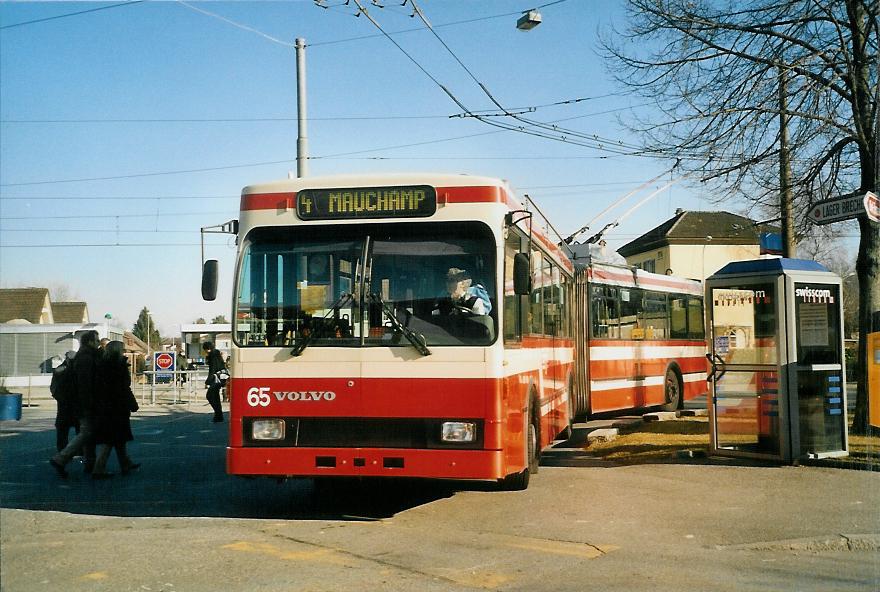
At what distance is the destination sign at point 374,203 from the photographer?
9.05 m

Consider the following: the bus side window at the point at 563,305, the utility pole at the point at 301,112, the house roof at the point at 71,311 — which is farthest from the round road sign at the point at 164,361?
the house roof at the point at 71,311

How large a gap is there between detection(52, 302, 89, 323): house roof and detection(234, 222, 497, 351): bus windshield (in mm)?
75959

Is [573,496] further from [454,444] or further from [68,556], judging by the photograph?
[68,556]

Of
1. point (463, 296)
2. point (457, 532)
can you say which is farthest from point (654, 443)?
point (463, 296)

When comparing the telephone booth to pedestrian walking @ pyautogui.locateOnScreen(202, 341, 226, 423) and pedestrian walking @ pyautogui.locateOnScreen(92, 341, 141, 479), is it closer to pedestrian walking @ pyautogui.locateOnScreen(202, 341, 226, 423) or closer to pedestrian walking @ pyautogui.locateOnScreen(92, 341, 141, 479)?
pedestrian walking @ pyautogui.locateOnScreen(92, 341, 141, 479)

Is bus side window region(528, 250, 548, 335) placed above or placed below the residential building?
below

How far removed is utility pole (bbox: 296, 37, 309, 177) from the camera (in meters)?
19.6

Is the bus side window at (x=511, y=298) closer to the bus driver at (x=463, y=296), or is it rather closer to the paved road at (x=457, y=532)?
the bus driver at (x=463, y=296)

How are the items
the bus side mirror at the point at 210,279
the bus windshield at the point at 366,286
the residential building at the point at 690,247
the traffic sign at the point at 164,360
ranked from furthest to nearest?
the residential building at the point at 690,247 → the traffic sign at the point at 164,360 → the bus side mirror at the point at 210,279 → the bus windshield at the point at 366,286

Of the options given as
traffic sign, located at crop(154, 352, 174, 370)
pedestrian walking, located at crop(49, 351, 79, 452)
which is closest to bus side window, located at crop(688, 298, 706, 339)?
pedestrian walking, located at crop(49, 351, 79, 452)

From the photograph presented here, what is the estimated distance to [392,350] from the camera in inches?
348

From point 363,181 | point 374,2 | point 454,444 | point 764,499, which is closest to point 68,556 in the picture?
point 454,444

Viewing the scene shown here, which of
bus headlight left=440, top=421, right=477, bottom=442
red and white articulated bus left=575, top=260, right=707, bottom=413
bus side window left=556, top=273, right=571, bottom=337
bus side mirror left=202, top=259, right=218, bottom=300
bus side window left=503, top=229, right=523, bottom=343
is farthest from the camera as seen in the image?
red and white articulated bus left=575, top=260, right=707, bottom=413

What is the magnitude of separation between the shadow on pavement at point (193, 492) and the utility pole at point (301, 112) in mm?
6206
